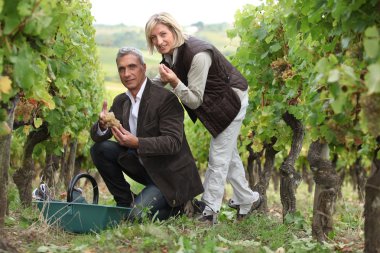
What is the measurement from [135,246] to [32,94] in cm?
130

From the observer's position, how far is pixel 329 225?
16.8 feet

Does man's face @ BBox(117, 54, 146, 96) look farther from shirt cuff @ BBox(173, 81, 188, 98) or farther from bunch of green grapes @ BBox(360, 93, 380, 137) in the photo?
bunch of green grapes @ BBox(360, 93, 380, 137)

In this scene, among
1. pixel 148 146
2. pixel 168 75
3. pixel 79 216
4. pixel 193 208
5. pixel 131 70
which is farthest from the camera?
pixel 193 208

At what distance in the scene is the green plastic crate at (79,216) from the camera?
17.7ft

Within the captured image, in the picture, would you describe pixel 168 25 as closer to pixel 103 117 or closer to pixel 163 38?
pixel 163 38

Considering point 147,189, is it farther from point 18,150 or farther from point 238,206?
point 18,150

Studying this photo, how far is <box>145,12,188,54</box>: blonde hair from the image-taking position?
569 cm

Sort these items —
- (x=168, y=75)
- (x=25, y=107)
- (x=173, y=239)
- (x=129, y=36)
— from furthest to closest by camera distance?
(x=129, y=36) < (x=25, y=107) < (x=168, y=75) < (x=173, y=239)

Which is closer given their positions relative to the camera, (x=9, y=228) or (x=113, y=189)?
(x=9, y=228)

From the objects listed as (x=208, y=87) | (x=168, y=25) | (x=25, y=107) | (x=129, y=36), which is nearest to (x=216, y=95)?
(x=208, y=87)

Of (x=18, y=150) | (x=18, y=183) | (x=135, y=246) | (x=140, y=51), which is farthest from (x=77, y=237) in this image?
(x=18, y=150)

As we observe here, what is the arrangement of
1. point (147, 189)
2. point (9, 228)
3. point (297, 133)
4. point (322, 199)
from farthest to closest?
point (297, 133), point (147, 189), point (9, 228), point (322, 199)

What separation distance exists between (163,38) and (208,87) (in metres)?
0.65

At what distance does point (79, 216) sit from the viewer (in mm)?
5422
